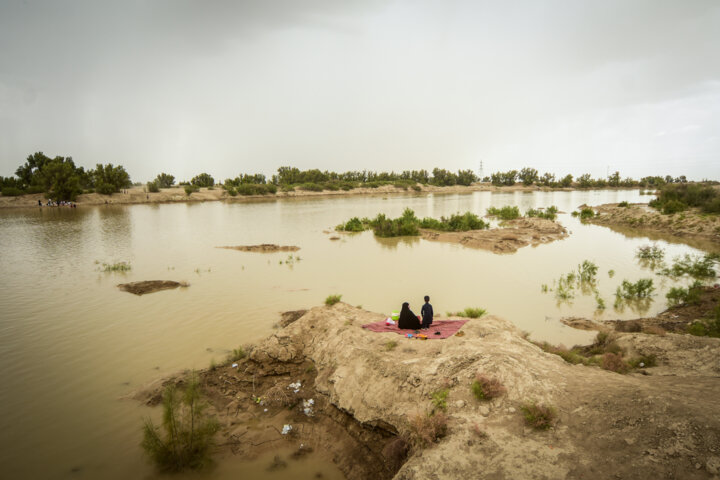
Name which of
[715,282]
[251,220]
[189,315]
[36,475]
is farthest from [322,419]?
[251,220]

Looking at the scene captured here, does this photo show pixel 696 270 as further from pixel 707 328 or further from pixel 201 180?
pixel 201 180

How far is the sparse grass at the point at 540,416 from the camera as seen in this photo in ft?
14.8

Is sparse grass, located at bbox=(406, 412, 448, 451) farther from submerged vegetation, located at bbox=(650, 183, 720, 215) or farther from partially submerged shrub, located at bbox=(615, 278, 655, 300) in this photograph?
submerged vegetation, located at bbox=(650, 183, 720, 215)

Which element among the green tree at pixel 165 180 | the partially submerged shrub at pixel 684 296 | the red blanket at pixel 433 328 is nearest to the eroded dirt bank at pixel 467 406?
the red blanket at pixel 433 328

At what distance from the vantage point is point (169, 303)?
1305 centimetres

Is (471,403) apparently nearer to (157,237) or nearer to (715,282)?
(715,282)

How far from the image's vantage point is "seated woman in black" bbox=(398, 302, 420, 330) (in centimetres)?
880

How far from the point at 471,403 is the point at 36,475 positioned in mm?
7681

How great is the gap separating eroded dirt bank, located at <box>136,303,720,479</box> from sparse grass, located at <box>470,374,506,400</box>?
0.37ft

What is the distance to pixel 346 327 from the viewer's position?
8867 millimetres

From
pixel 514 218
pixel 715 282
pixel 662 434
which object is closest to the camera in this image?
pixel 662 434

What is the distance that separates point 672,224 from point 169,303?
1611 inches

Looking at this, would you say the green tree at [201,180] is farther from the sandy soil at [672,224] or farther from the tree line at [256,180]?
the sandy soil at [672,224]

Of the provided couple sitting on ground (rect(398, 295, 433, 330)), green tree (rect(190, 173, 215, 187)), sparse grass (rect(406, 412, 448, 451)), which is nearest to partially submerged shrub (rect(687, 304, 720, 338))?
couple sitting on ground (rect(398, 295, 433, 330))
